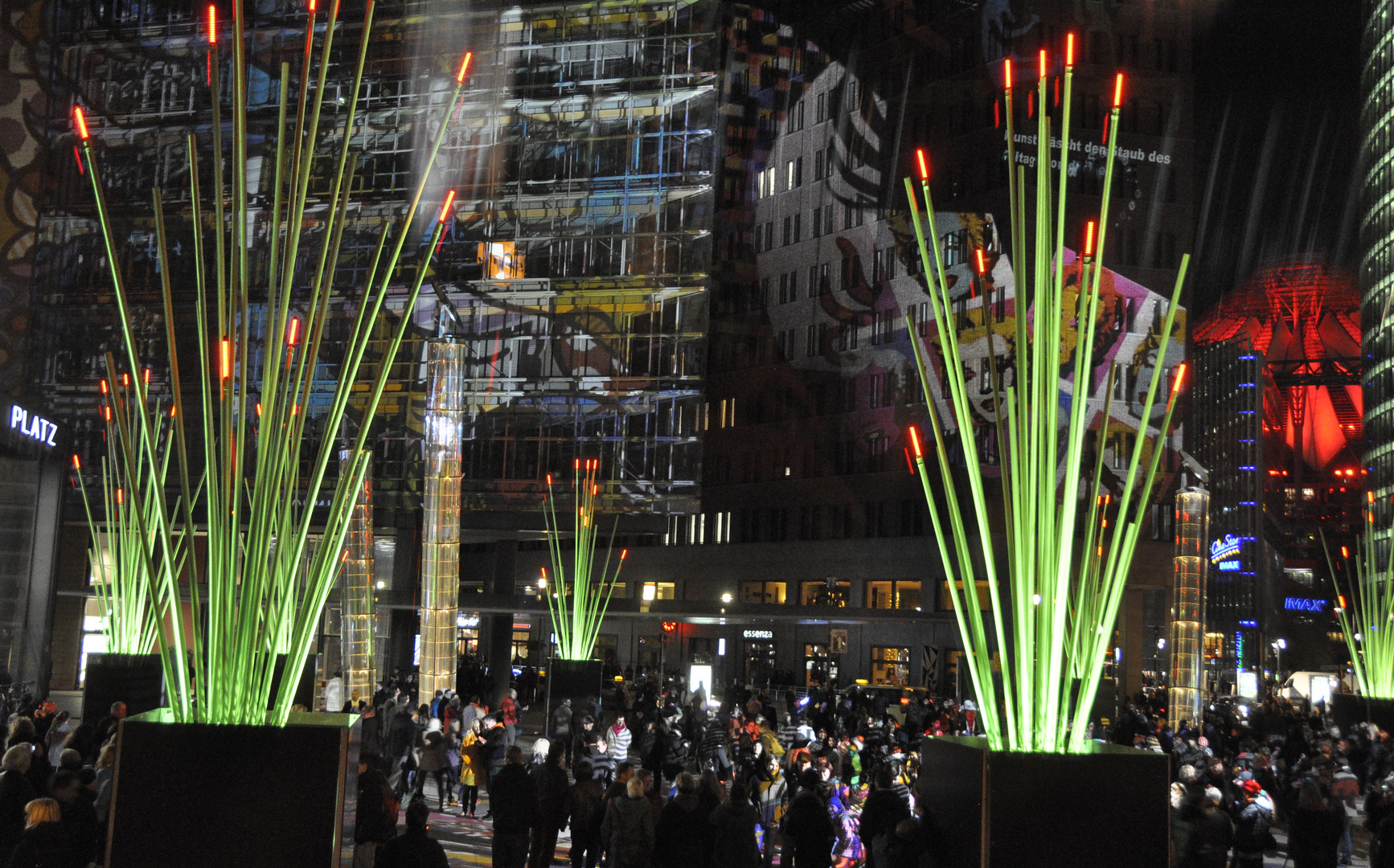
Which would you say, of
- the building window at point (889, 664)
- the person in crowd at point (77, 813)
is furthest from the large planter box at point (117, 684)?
the building window at point (889, 664)

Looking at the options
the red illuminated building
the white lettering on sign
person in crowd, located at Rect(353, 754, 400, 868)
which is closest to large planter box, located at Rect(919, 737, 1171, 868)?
person in crowd, located at Rect(353, 754, 400, 868)

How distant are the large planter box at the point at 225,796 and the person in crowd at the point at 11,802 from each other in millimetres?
3601

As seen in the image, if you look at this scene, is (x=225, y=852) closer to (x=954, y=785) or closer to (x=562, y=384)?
(x=954, y=785)

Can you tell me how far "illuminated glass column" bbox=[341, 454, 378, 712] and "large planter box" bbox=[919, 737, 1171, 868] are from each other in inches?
672

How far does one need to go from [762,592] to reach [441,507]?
33941mm

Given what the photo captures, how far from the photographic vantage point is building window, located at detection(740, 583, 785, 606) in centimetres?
5481

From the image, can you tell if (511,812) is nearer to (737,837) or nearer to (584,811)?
(584,811)

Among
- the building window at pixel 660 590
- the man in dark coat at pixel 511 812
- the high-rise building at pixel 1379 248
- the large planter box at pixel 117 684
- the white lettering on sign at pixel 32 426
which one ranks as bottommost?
the man in dark coat at pixel 511 812

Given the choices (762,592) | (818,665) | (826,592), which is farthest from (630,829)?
(762,592)

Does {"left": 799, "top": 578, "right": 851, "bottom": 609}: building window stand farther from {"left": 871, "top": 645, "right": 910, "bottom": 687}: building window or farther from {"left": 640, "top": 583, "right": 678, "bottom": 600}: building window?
{"left": 640, "top": 583, "right": 678, "bottom": 600}: building window

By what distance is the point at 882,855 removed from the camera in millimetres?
7281

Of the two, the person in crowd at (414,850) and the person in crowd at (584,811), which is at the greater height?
the person in crowd at (414,850)

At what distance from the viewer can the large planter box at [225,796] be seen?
5.03 meters

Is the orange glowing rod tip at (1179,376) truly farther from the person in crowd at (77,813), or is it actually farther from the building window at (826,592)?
the building window at (826,592)
